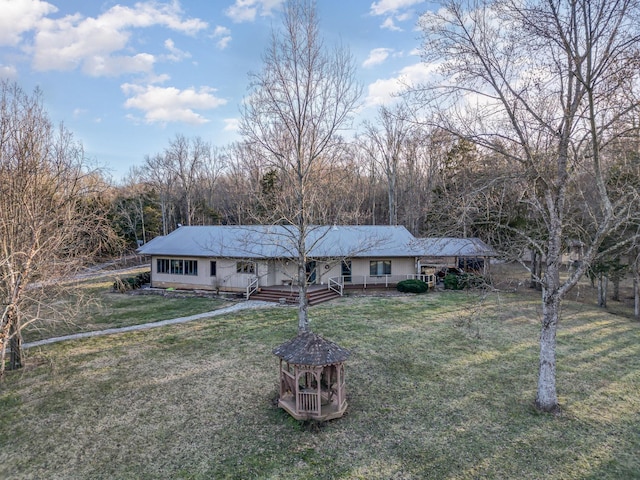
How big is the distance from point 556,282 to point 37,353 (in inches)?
633

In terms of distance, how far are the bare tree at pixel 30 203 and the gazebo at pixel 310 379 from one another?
695 cm

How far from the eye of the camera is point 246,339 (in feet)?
44.6

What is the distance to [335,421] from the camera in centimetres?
821

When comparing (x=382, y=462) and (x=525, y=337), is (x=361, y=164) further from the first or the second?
(x=382, y=462)

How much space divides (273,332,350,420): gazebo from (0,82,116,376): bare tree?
6947 mm

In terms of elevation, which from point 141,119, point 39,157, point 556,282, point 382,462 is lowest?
point 382,462

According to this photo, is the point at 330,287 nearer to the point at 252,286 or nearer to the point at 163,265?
the point at 252,286

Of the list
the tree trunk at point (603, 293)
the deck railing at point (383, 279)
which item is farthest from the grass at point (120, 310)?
the tree trunk at point (603, 293)

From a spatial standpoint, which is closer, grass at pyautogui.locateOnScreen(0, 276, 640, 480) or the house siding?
grass at pyautogui.locateOnScreen(0, 276, 640, 480)

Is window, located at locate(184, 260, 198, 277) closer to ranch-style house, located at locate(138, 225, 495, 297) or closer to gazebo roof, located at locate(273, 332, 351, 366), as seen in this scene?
ranch-style house, located at locate(138, 225, 495, 297)

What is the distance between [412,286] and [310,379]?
14421 mm

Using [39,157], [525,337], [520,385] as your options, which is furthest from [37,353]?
[525,337]

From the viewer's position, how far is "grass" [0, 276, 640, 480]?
676cm

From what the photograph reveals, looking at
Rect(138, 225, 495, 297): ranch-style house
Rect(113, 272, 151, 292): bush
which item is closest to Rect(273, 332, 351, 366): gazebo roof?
Rect(138, 225, 495, 297): ranch-style house
